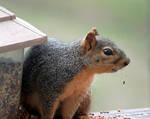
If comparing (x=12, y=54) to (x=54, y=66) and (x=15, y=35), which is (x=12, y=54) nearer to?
(x=15, y=35)

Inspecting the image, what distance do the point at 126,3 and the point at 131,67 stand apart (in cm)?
79

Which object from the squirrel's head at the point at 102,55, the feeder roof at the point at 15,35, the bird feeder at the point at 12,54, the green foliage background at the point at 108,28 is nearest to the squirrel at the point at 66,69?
the squirrel's head at the point at 102,55

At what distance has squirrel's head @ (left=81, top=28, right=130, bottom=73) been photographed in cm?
243

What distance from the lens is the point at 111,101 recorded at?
12.6ft

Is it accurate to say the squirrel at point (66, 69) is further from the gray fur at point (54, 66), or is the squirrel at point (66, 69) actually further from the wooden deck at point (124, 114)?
the wooden deck at point (124, 114)

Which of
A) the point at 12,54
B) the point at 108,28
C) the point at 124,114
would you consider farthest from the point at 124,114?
the point at 108,28

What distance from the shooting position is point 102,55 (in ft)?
8.00

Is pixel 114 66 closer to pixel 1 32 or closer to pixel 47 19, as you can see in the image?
pixel 1 32

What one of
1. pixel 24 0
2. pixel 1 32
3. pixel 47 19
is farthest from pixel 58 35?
pixel 1 32

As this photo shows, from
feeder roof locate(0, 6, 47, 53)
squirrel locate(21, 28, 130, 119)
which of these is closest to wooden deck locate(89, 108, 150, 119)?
squirrel locate(21, 28, 130, 119)

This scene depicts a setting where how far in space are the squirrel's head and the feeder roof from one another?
12.0 inches

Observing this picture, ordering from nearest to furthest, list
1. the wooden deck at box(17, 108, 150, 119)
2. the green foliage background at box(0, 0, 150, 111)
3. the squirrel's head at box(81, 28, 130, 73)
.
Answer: the squirrel's head at box(81, 28, 130, 73) → the wooden deck at box(17, 108, 150, 119) → the green foliage background at box(0, 0, 150, 111)

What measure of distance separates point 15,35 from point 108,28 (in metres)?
2.07

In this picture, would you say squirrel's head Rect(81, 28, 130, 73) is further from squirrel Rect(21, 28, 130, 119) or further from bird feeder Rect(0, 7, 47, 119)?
bird feeder Rect(0, 7, 47, 119)
